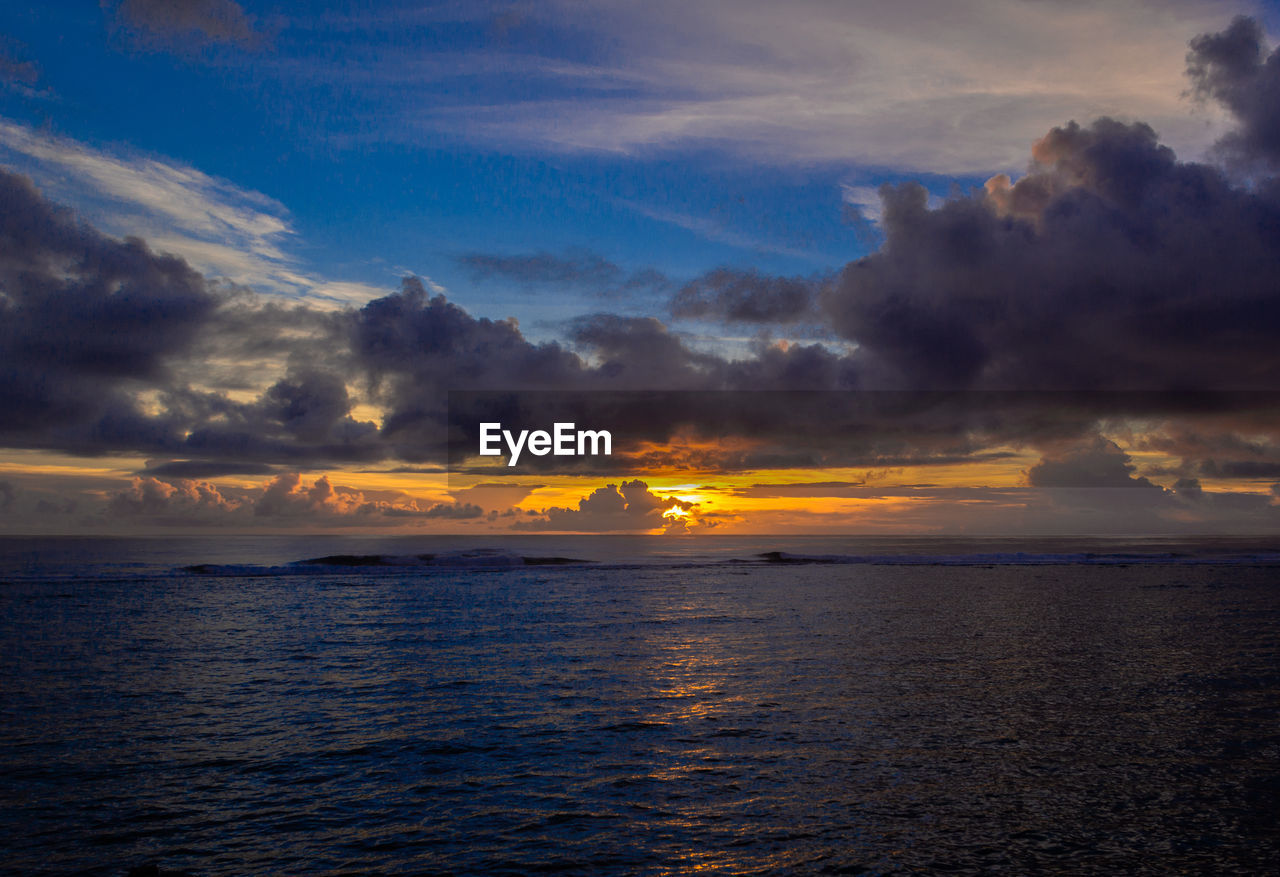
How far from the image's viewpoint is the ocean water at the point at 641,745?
14.4 metres

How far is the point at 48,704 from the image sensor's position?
25.9 m

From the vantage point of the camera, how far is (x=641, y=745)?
69.3ft

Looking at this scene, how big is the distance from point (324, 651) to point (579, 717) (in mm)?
18880

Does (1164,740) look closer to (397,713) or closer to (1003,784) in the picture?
(1003,784)

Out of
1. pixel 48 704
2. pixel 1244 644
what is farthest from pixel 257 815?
pixel 1244 644

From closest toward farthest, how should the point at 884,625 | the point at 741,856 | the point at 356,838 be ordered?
the point at 741,856 < the point at 356,838 < the point at 884,625

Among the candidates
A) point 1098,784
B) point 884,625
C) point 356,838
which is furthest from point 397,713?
point 884,625

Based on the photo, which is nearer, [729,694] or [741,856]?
[741,856]

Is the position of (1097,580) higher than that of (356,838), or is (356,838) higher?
(356,838)

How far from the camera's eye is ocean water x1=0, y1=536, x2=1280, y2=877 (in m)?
14.4

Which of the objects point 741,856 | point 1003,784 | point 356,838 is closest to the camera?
point 741,856

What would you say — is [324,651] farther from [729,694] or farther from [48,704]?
[729,694]

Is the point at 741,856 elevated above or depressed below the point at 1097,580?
above

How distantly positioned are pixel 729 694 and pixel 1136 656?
2155cm
